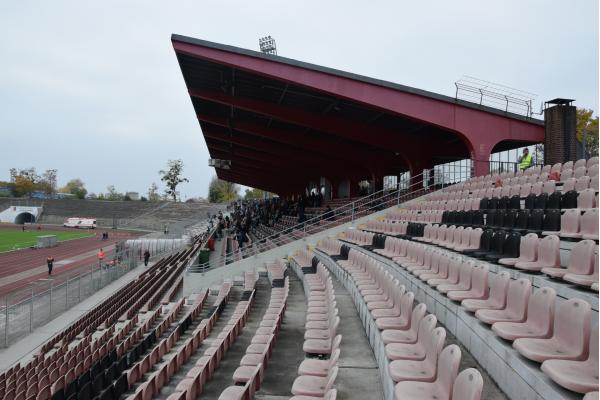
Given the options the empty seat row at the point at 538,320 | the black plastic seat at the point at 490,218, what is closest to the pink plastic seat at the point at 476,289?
the empty seat row at the point at 538,320

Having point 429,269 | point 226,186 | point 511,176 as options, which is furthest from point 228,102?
point 226,186

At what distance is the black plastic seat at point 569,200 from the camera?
246 inches

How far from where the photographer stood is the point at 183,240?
32.8 metres

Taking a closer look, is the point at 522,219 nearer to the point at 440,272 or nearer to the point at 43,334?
the point at 440,272

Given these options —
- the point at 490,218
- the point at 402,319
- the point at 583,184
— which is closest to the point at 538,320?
the point at 402,319

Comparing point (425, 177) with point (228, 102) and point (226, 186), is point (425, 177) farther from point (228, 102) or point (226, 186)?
point (226, 186)

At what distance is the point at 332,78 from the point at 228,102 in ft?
17.3

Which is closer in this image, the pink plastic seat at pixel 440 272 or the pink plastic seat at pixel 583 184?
the pink plastic seat at pixel 440 272

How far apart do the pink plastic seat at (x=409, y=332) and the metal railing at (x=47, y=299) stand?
1089cm

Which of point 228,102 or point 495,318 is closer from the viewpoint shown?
point 495,318

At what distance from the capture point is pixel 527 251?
4.76m

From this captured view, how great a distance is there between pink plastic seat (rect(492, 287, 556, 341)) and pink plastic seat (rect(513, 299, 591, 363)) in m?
0.09

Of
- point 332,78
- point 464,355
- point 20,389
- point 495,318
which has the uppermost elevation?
point 332,78

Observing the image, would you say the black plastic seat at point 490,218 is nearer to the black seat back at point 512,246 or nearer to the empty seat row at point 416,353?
the black seat back at point 512,246
